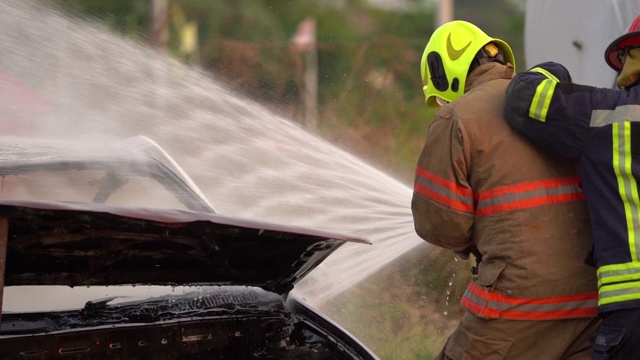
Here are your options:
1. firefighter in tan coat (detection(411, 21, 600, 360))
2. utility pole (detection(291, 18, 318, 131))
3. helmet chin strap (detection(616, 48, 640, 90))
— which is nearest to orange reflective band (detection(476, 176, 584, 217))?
firefighter in tan coat (detection(411, 21, 600, 360))

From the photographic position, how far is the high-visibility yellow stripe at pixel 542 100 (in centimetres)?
300

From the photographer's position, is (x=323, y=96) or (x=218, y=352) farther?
(x=323, y=96)

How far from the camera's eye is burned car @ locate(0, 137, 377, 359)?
8.81 feet

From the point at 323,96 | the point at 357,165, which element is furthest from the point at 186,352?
the point at 323,96

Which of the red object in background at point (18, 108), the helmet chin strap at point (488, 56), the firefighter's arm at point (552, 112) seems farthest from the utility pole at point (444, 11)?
the firefighter's arm at point (552, 112)

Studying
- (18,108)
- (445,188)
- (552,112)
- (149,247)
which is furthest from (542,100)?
(18,108)

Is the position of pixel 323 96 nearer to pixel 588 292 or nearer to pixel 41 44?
pixel 41 44

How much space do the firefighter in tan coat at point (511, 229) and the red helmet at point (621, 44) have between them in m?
0.44

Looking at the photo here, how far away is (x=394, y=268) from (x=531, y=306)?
4.90 m

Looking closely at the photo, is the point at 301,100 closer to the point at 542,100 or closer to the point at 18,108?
the point at 18,108

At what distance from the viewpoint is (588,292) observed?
3150 millimetres

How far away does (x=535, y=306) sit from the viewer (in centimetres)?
311

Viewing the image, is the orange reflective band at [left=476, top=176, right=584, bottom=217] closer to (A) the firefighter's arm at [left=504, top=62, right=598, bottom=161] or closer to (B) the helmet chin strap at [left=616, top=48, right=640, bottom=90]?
(A) the firefighter's arm at [left=504, top=62, right=598, bottom=161]

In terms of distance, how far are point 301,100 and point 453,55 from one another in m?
8.53
